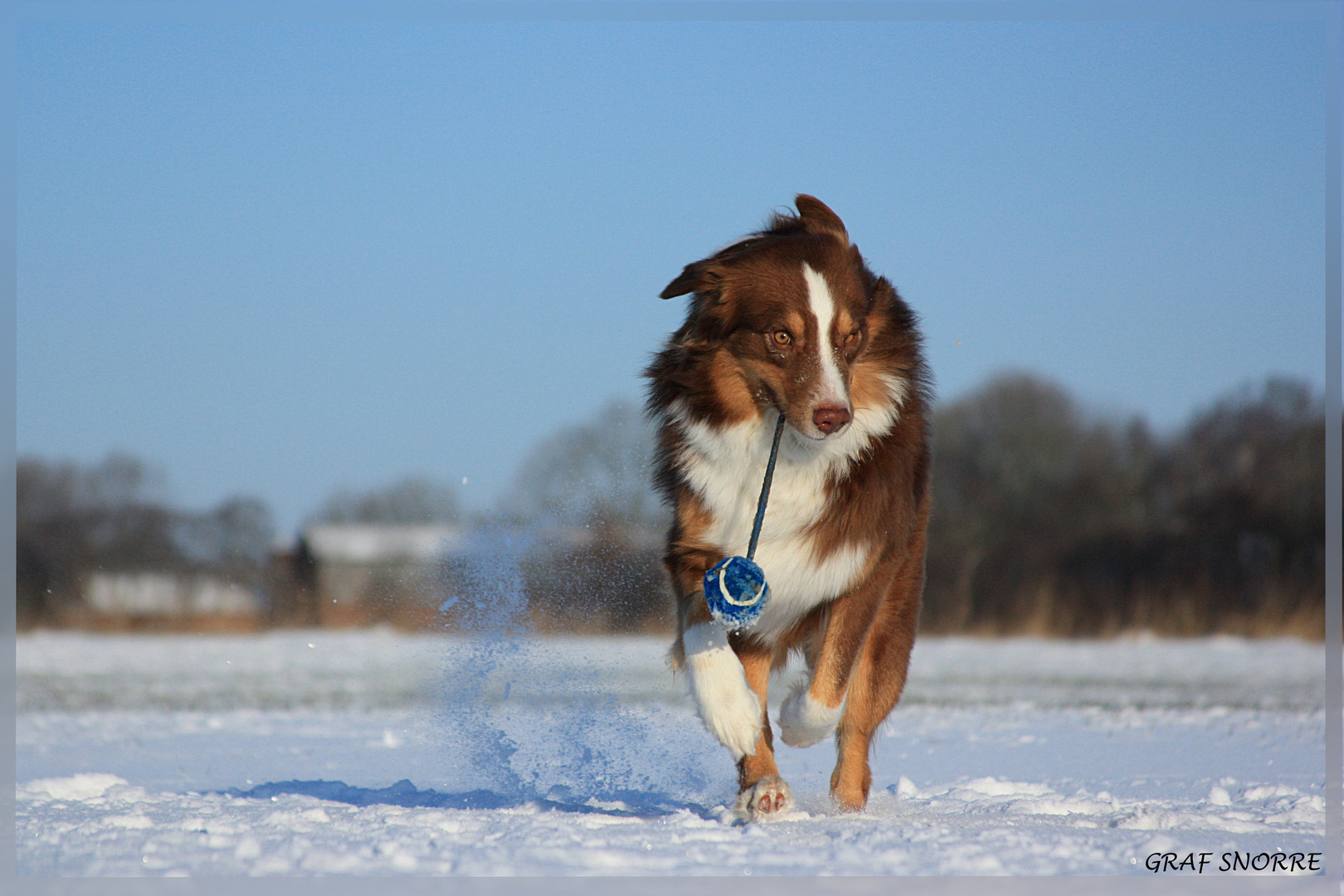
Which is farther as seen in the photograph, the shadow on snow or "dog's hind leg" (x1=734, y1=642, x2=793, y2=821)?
the shadow on snow

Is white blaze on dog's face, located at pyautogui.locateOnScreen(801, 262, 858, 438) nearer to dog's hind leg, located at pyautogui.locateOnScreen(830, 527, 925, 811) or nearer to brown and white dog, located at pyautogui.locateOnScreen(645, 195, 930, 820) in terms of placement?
brown and white dog, located at pyautogui.locateOnScreen(645, 195, 930, 820)

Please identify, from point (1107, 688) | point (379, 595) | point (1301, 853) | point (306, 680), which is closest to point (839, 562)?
point (1301, 853)

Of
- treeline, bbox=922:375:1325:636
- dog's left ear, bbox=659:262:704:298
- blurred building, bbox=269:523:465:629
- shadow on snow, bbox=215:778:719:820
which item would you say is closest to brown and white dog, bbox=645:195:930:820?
dog's left ear, bbox=659:262:704:298

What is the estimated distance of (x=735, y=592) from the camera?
4.50 meters

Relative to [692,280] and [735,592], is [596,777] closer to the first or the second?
[735,592]

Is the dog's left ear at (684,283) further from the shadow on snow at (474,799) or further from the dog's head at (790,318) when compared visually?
the shadow on snow at (474,799)

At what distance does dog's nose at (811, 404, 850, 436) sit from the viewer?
4.40m

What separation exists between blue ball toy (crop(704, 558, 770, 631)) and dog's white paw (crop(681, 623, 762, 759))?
0.33 ft

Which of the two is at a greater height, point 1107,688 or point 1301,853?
point 1301,853

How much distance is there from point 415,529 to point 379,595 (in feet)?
10.0

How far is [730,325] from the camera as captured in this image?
191 inches

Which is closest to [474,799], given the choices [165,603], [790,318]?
[790,318]

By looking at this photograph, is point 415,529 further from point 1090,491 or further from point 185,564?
point 1090,491

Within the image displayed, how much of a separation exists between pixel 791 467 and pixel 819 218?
1.28 meters
